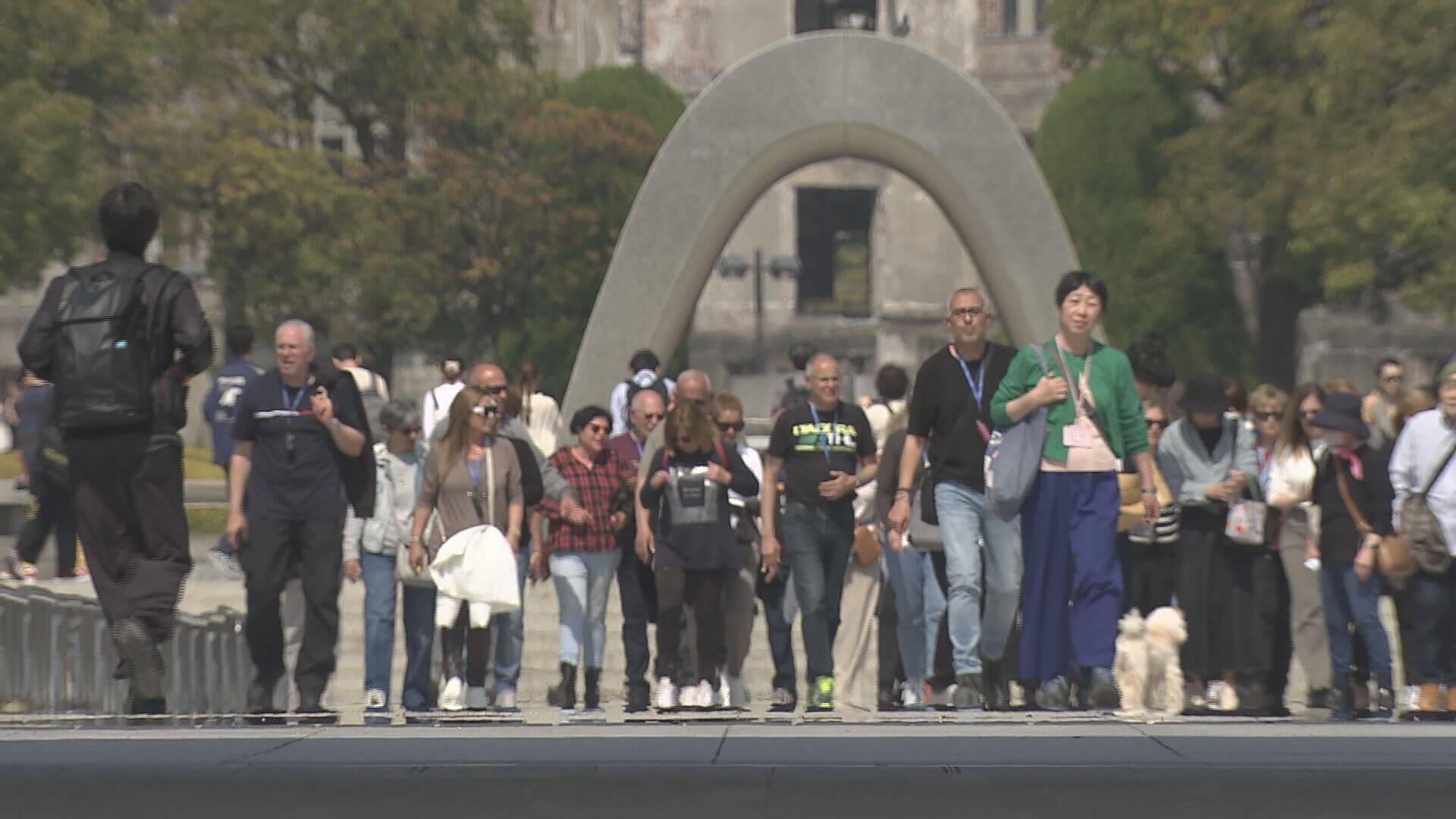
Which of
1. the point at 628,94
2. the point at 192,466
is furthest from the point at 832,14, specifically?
the point at 192,466

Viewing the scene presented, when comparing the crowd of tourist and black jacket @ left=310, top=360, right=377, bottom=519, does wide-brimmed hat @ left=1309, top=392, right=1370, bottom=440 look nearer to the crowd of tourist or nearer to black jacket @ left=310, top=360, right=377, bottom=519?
the crowd of tourist

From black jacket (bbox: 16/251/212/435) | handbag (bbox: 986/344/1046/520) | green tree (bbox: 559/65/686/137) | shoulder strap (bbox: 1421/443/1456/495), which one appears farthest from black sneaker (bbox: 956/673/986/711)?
green tree (bbox: 559/65/686/137)

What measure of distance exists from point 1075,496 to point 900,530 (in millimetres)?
954

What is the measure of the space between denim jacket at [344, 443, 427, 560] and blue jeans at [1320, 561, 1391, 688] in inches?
189

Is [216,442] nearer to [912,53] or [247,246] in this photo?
[912,53]

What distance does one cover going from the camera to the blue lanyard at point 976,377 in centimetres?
1070

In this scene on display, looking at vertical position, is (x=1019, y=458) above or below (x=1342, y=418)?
below

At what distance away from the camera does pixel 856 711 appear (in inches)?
400

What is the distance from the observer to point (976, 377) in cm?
1077

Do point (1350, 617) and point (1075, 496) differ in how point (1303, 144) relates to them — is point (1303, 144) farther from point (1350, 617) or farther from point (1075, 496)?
point (1075, 496)

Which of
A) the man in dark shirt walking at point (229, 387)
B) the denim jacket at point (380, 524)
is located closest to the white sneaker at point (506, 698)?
the denim jacket at point (380, 524)

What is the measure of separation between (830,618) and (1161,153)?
30740 mm

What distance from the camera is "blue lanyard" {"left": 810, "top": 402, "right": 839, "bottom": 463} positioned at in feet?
40.7

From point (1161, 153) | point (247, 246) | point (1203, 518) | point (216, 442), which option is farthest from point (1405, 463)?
point (247, 246)
